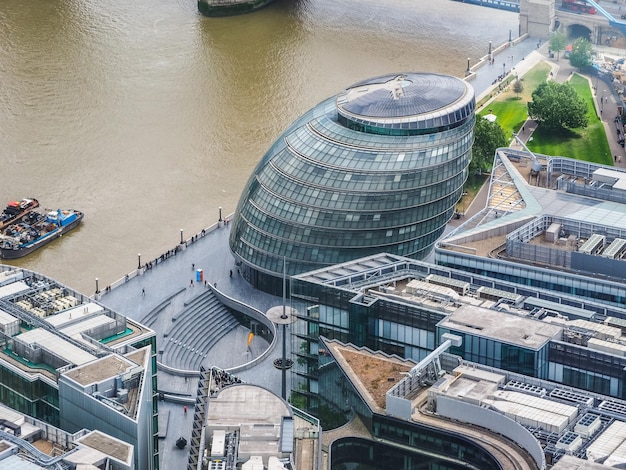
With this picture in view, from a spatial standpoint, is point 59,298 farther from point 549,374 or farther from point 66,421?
point 549,374

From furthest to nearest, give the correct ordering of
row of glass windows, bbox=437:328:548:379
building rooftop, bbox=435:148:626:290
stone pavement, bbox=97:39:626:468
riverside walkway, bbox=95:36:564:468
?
1. riverside walkway, bbox=95:36:564:468
2. stone pavement, bbox=97:39:626:468
3. building rooftop, bbox=435:148:626:290
4. row of glass windows, bbox=437:328:548:379

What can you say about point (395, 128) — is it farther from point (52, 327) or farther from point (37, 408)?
point (37, 408)

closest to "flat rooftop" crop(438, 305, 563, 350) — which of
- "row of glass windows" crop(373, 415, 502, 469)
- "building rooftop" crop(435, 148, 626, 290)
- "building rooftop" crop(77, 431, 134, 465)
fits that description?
"row of glass windows" crop(373, 415, 502, 469)

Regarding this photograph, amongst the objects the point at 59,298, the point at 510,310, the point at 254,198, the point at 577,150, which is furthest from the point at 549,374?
the point at 577,150

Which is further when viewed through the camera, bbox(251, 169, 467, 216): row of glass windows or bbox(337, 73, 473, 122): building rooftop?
bbox(337, 73, 473, 122): building rooftop

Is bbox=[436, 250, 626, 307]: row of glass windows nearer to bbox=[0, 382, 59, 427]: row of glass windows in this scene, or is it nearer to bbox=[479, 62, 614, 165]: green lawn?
bbox=[0, 382, 59, 427]: row of glass windows
